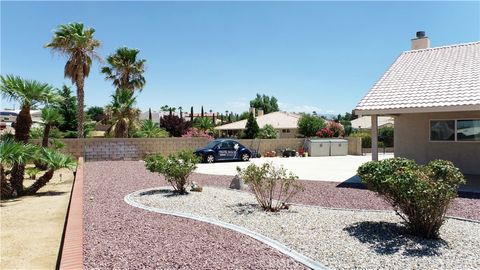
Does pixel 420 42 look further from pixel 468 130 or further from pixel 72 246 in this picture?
pixel 72 246

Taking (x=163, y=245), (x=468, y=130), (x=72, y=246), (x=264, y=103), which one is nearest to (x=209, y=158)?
(x=468, y=130)

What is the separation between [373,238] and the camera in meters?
5.76

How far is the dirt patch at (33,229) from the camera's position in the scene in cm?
604

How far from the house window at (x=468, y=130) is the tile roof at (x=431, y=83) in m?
1.64

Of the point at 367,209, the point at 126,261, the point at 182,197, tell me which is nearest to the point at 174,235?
the point at 126,261

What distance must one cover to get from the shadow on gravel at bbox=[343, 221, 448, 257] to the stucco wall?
9.39 m

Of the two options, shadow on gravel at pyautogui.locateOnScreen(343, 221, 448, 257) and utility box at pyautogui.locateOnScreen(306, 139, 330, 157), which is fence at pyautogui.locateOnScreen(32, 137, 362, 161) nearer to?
utility box at pyautogui.locateOnScreen(306, 139, 330, 157)

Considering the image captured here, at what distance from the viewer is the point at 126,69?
116ft

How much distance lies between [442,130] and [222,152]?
12662 millimetres

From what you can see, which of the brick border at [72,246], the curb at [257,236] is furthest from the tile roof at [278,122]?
the brick border at [72,246]

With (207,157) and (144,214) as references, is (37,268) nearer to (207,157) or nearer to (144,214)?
(144,214)

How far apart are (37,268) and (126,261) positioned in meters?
1.93

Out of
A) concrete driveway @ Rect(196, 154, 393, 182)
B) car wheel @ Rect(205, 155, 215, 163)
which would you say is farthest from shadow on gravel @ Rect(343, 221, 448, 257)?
car wheel @ Rect(205, 155, 215, 163)

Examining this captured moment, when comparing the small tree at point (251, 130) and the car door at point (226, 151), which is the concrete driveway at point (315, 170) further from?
the small tree at point (251, 130)
